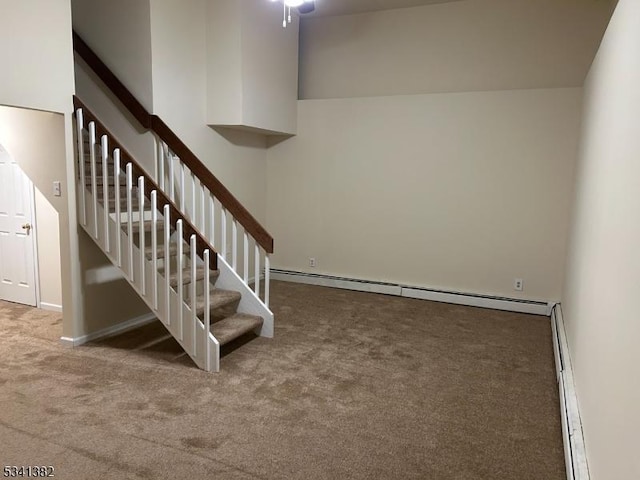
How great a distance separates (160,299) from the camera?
3629 millimetres

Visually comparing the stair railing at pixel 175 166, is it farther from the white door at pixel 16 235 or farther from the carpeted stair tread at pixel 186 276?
the white door at pixel 16 235

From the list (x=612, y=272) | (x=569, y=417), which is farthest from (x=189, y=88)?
(x=569, y=417)

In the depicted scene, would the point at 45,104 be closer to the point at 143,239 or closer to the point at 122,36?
the point at 143,239

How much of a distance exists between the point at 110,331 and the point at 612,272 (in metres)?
3.84

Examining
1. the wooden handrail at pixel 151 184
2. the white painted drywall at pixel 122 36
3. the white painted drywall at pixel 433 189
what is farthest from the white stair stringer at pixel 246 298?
the white painted drywall at pixel 433 189

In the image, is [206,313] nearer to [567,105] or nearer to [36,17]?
[36,17]

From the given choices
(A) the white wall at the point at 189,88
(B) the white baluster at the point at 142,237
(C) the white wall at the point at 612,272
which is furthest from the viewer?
(A) the white wall at the point at 189,88

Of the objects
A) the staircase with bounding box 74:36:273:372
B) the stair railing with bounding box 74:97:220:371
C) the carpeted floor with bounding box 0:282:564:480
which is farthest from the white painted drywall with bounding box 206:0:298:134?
the carpeted floor with bounding box 0:282:564:480

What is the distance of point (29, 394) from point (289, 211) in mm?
3913

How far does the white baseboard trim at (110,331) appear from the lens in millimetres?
3924

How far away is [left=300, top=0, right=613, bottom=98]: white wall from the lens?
5051 millimetres

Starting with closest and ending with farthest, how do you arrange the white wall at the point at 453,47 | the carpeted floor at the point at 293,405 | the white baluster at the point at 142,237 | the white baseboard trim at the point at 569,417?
1. the white baseboard trim at the point at 569,417
2. the carpeted floor at the point at 293,405
3. the white baluster at the point at 142,237
4. the white wall at the point at 453,47

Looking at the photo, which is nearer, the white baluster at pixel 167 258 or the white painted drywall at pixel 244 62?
the white baluster at pixel 167 258

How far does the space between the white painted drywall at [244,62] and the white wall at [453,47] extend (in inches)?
31.3
